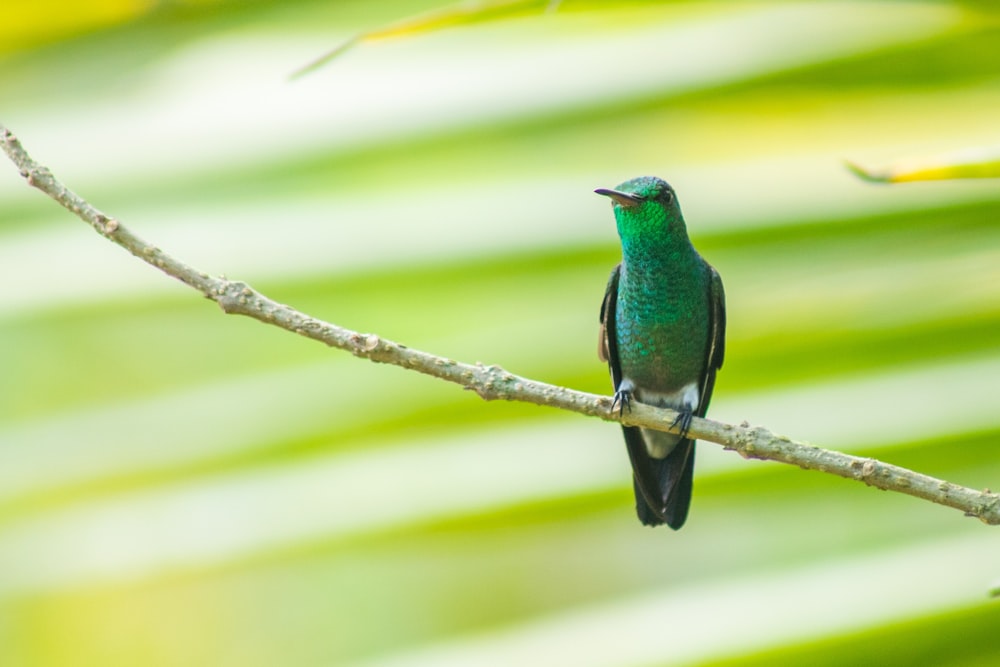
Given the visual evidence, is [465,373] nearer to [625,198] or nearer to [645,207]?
[625,198]

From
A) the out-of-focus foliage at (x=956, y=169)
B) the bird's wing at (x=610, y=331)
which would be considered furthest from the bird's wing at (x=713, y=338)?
the out-of-focus foliage at (x=956, y=169)

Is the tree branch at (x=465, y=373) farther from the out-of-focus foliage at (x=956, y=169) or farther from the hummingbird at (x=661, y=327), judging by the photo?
the hummingbird at (x=661, y=327)

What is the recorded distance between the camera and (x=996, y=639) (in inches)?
65.3

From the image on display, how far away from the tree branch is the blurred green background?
227 millimetres

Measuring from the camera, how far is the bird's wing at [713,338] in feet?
9.78

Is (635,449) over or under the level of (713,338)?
under

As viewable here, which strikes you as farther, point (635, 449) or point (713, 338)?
point (713, 338)

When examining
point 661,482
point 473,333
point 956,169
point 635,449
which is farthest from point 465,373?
point 661,482

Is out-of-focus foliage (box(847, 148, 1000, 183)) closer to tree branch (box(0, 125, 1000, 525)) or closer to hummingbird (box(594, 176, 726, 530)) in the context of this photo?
tree branch (box(0, 125, 1000, 525))

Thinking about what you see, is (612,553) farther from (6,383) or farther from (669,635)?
(6,383)

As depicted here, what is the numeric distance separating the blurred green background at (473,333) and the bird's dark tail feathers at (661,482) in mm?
60

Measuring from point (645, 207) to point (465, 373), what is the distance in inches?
44.6

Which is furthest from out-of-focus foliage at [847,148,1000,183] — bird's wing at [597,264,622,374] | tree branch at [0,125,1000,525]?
bird's wing at [597,264,622,374]

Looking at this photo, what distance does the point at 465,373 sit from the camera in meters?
1.79
